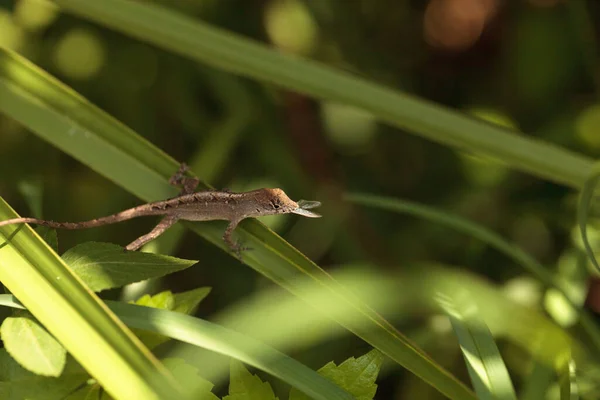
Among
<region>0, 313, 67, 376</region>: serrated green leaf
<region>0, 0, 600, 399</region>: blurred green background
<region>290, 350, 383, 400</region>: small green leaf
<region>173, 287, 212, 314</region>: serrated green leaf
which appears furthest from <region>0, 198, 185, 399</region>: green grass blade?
<region>0, 0, 600, 399</region>: blurred green background

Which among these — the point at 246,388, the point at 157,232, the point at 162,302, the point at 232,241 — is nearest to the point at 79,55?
the point at 157,232

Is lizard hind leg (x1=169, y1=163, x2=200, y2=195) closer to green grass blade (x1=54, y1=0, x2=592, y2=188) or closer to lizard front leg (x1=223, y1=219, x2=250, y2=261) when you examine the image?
lizard front leg (x1=223, y1=219, x2=250, y2=261)

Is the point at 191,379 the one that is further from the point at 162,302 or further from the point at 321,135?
the point at 321,135

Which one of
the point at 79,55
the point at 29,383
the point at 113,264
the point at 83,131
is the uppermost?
the point at 79,55

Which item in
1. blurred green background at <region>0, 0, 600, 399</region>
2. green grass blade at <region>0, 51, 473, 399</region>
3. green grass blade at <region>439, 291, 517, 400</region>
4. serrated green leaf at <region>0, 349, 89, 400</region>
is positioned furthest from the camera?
blurred green background at <region>0, 0, 600, 399</region>

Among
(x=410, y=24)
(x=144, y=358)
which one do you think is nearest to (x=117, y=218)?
(x=144, y=358)

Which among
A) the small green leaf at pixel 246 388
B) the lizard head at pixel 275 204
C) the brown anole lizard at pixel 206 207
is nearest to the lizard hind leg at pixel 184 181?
the brown anole lizard at pixel 206 207
